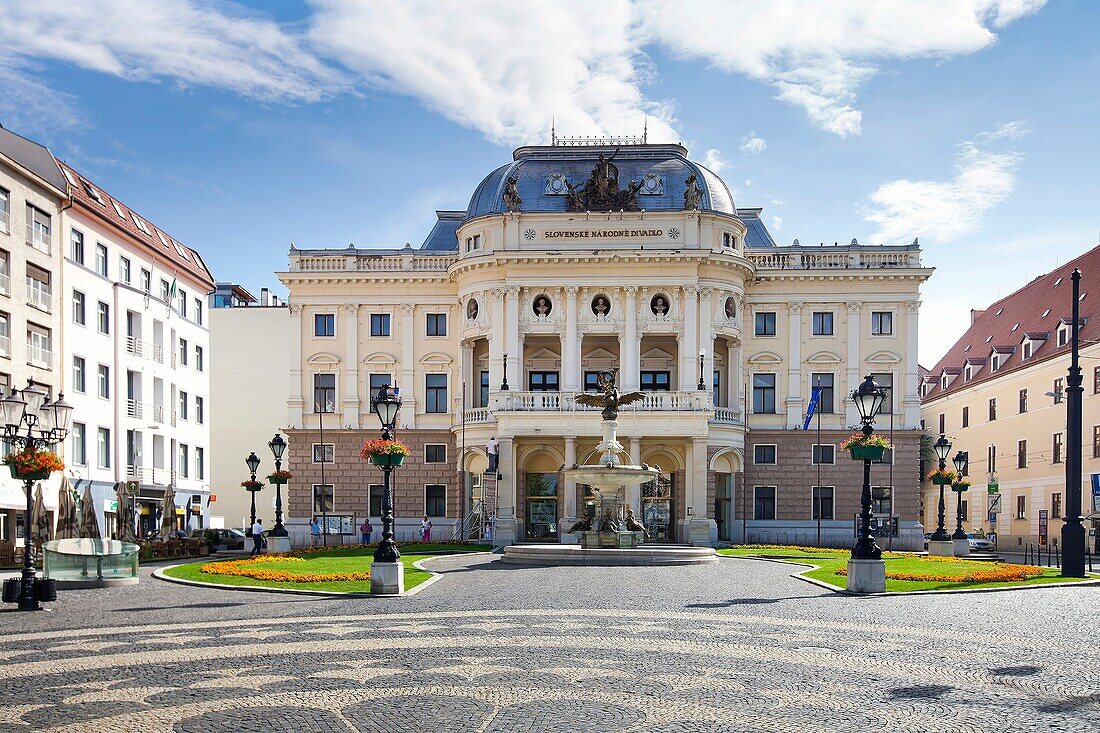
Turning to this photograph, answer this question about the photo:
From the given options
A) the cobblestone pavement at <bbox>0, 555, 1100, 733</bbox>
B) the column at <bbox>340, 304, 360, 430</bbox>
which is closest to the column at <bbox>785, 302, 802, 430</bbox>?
the column at <bbox>340, 304, 360, 430</bbox>

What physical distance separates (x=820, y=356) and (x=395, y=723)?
5141 cm

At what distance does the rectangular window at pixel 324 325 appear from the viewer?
200 ft

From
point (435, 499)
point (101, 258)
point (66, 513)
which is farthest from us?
point (435, 499)

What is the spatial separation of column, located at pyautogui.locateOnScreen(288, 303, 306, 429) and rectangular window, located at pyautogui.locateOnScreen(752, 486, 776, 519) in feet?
81.2

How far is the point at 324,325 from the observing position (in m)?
61.0

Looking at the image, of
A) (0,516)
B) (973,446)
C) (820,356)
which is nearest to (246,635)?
(0,516)

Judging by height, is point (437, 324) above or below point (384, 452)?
above

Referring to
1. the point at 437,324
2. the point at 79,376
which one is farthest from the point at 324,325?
the point at 79,376

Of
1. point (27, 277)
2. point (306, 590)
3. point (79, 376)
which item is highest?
point (27, 277)

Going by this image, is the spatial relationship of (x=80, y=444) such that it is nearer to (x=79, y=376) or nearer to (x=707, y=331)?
(x=79, y=376)

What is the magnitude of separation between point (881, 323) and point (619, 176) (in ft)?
53.0

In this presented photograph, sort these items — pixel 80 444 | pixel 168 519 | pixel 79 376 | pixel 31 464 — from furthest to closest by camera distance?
1. pixel 79 376
2. pixel 80 444
3. pixel 168 519
4. pixel 31 464

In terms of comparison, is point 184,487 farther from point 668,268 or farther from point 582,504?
point 668,268

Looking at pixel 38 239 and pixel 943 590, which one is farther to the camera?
pixel 38 239
